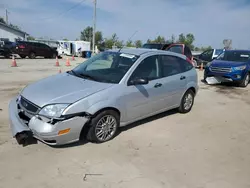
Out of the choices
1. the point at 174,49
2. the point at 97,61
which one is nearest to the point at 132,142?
the point at 97,61

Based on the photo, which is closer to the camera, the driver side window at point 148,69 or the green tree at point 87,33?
the driver side window at point 148,69

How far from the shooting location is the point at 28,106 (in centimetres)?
348

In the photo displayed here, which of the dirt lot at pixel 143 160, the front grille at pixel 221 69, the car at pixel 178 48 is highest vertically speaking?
the car at pixel 178 48

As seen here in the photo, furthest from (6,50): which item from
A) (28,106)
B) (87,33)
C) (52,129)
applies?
(87,33)

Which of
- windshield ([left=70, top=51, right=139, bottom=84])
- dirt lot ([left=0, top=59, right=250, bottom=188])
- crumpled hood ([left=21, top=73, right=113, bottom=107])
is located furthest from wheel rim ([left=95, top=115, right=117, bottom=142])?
windshield ([left=70, top=51, right=139, bottom=84])

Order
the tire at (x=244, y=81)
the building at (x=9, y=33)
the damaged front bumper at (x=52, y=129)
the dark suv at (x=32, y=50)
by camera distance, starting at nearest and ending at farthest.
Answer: the damaged front bumper at (x=52, y=129)
the tire at (x=244, y=81)
the dark suv at (x=32, y=50)
the building at (x=9, y=33)

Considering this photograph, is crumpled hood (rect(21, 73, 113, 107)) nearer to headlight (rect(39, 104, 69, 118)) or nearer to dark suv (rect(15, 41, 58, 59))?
headlight (rect(39, 104, 69, 118))

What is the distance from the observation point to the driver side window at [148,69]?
4.20 m

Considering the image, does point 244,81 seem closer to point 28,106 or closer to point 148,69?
point 148,69

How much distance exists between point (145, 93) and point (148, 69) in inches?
20.8

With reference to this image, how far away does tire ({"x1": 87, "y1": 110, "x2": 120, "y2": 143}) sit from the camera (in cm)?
360

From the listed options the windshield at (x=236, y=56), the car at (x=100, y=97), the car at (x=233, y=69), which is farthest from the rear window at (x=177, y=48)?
the car at (x=100, y=97)

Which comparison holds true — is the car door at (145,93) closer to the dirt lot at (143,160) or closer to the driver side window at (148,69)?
the driver side window at (148,69)

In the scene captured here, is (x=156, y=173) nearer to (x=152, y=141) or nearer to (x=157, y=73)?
(x=152, y=141)
